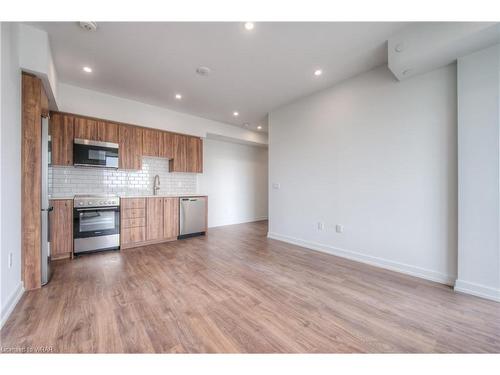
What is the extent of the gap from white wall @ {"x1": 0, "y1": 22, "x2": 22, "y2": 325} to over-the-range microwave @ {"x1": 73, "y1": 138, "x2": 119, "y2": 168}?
4.42 ft

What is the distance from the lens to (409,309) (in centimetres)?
184

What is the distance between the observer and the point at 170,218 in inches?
162

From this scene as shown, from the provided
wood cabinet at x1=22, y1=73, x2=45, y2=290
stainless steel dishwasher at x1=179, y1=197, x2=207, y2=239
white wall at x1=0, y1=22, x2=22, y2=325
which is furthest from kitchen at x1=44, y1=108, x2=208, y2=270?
white wall at x1=0, y1=22, x2=22, y2=325

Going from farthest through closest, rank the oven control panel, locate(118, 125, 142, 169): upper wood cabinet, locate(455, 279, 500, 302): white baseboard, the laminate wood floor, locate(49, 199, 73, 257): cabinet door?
locate(118, 125, 142, 169): upper wood cabinet < the oven control panel < locate(49, 199, 73, 257): cabinet door < locate(455, 279, 500, 302): white baseboard < the laminate wood floor

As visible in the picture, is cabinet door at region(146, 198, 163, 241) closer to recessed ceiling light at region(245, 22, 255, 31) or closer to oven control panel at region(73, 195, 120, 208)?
oven control panel at region(73, 195, 120, 208)

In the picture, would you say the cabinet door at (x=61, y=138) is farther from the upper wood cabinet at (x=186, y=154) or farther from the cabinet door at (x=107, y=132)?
the upper wood cabinet at (x=186, y=154)

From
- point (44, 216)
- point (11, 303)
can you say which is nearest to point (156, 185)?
point (44, 216)

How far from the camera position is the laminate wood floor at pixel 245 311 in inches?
55.4

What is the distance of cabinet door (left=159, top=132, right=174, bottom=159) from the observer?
4.26 meters

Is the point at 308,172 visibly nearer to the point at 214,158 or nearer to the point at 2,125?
the point at 214,158

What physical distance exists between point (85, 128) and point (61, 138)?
360 mm

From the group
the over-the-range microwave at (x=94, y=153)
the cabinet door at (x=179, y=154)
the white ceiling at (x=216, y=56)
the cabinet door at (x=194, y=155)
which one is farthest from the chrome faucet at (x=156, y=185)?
the white ceiling at (x=216, y=56)
